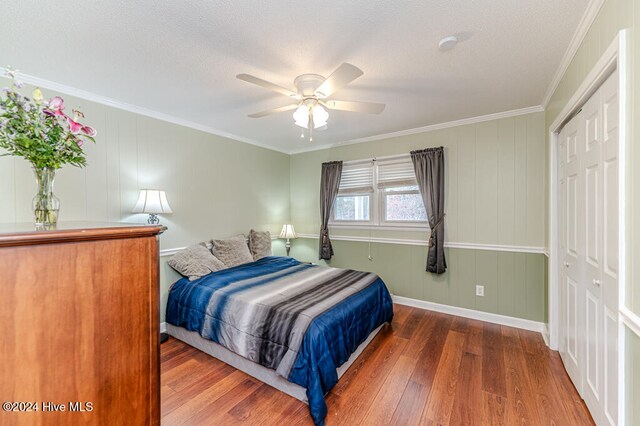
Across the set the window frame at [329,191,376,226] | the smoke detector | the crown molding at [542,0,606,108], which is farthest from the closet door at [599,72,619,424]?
the window frame at [329,191,376,226]

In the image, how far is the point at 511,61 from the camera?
2.04 metres

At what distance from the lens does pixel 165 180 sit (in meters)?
3.17

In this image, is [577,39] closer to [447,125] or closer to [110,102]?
[447,125]

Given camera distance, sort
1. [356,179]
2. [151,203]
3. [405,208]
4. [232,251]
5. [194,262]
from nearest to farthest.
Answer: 1. [151,203]
2. [194,262]
3. [232,251]
4. [405,208]
5. [356,179]

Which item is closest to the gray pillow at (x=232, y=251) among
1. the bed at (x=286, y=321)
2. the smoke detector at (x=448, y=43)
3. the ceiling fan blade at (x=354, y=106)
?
the bed at (x=286, y=321)

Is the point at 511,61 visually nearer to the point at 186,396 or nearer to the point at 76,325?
the point at 76,325

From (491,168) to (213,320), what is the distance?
11.7ft

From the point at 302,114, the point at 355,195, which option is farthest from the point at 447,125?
the point at 302,114

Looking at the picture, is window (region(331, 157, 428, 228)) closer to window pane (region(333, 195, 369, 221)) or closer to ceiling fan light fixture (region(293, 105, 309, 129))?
window pane (region(333, 195, 369, 221))

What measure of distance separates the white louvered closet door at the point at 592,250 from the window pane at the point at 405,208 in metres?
1.57

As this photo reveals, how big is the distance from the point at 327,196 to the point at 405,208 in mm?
1309

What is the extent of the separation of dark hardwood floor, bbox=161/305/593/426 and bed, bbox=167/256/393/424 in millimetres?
138

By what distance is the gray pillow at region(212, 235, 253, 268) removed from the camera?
3486mm

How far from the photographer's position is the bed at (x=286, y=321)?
1.89 metres
